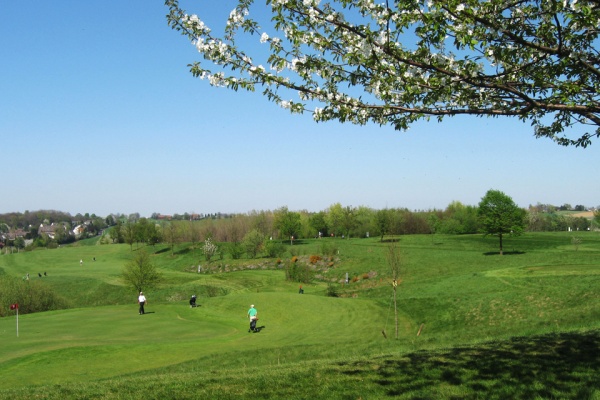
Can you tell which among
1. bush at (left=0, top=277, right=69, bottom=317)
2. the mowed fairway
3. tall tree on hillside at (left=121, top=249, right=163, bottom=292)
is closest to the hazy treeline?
tall tree on hillside at (left=121, top=249, right=163, bottom=292)

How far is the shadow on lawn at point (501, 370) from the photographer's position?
7812 millimetres

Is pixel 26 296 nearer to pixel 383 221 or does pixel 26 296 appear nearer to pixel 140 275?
pixel 140 275

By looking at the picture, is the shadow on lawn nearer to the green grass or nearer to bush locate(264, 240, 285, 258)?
the green grass

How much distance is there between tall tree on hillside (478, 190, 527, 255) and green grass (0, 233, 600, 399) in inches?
434

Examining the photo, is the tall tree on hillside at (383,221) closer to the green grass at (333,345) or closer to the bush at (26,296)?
the green grass at (333,345)

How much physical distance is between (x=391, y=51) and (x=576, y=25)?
2.93 m

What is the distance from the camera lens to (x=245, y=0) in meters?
8.06

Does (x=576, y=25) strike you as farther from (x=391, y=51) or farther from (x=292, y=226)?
(x=292, y=226)

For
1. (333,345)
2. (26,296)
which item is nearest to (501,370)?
(333,345)

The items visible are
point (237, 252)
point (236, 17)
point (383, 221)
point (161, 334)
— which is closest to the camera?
point (236, 17)

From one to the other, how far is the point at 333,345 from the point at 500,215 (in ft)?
175

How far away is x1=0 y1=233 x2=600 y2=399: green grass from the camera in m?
9.02

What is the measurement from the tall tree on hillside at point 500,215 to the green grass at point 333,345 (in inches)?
434

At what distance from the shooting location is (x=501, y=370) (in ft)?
30.7
